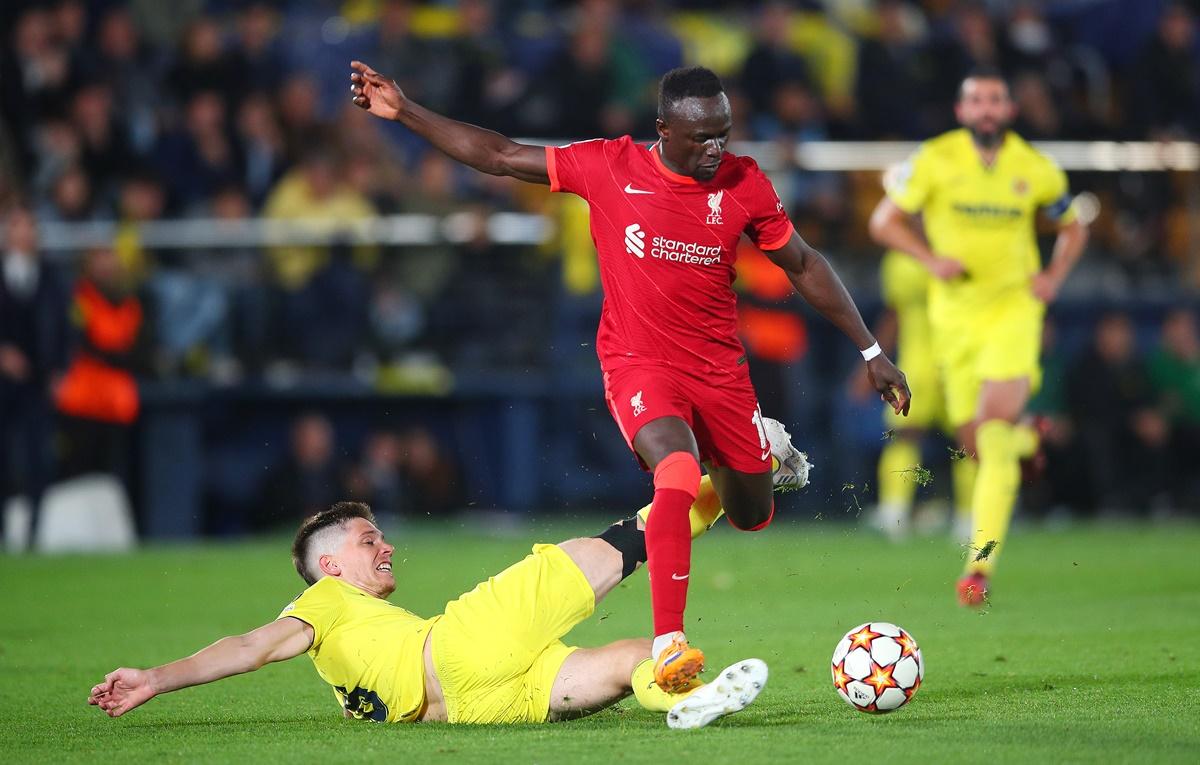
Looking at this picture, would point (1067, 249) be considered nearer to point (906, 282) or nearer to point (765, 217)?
point (906, 282)

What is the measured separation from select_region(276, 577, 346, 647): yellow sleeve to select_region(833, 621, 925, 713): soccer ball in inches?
72.1

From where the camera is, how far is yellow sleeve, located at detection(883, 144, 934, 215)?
1077 centimetres

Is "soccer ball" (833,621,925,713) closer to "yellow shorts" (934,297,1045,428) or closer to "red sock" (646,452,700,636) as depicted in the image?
"red sock" (646,452,700,636)

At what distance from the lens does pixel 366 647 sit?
6.04m

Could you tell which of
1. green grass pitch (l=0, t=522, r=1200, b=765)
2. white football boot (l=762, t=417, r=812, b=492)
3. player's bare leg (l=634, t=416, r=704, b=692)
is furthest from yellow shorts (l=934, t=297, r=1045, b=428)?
player's bare leg (l=634, t=416, r=704, b=692)

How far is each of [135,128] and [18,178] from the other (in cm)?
122

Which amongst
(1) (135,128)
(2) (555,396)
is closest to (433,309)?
(2) (555,396)

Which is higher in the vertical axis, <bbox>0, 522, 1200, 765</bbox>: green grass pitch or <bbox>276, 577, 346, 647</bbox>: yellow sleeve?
<bbox>276, 577, 346, 647</bbox>: yellow sleeve

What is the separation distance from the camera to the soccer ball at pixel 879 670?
20.5ft

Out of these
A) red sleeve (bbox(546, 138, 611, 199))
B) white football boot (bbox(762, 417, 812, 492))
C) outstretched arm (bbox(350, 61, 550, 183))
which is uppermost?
outstretched arm (bbox(350, 61, 550, 183))

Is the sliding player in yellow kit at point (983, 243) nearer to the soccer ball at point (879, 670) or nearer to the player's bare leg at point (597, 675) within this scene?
the soccer ball at point (879, 670)

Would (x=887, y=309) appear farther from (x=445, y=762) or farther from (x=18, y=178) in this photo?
(x=445, y=762)

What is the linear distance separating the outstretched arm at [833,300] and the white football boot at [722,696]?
5.57ft

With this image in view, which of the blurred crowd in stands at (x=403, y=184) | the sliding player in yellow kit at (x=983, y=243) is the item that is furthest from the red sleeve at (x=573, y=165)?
the blurred crowd in stands at (x=403, y=184)
